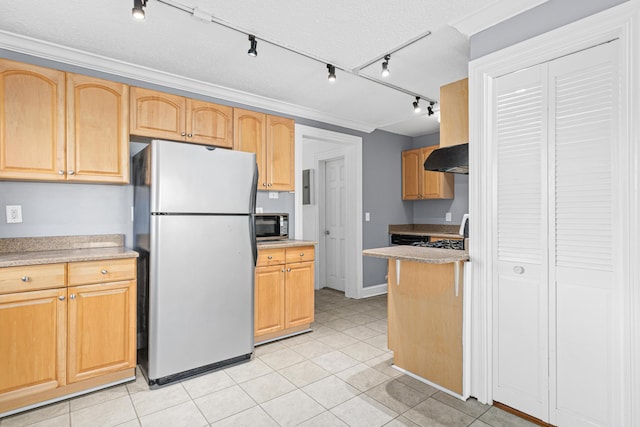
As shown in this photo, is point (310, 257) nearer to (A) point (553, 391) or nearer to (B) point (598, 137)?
(A) point (553, 391)

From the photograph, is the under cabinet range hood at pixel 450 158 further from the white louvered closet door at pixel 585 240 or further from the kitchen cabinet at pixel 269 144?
the kitchen cabinet at pixel 269 144

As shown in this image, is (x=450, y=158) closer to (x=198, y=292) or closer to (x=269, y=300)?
(x=269, y=300)

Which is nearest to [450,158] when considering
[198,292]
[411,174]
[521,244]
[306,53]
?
[521,244]

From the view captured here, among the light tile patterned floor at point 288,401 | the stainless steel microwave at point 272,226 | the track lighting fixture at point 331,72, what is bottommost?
the light tile patterned floor at point 288,401

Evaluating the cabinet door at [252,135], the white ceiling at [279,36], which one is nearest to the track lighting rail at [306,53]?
the white ceiling at [279,36]

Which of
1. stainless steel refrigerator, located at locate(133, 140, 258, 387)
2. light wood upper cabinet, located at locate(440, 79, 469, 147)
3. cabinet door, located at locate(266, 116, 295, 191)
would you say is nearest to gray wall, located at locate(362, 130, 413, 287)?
cabinet door, located at locate(266, 116, 295, 191)

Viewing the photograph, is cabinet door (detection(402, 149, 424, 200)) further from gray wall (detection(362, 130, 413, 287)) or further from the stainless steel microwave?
the stainless steel microwave

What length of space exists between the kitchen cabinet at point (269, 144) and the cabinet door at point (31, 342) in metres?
1.94

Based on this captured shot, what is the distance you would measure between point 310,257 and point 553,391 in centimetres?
220

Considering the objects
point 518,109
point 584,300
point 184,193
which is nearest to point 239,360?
point 184,193

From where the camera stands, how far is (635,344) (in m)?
1.57

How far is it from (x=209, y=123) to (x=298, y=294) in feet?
6.15

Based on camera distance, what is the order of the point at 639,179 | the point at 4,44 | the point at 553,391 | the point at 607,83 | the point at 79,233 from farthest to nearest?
the point at 79,233 < the point at 4,44 < the point at 553,391 < the point at 607,83 < the point at 639,179

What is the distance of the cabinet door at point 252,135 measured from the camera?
3.29 m
